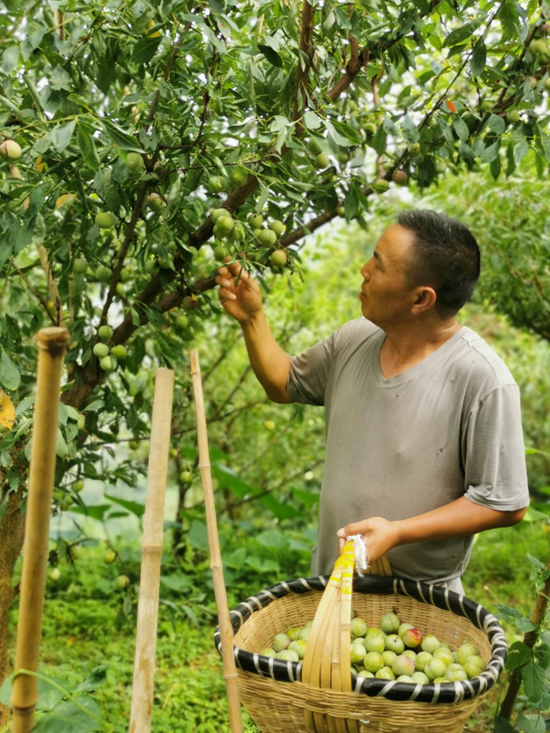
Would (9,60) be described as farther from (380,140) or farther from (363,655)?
(363,655)

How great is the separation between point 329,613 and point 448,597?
560 mm

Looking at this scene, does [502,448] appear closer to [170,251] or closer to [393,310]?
[393,310]

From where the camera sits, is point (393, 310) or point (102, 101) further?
point (102, 101)

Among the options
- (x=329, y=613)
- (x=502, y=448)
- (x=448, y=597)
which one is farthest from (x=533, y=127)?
(x=329, y=613)

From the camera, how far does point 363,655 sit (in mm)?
1636

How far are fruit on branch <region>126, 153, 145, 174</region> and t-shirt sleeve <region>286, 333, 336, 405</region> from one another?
0.85 metres

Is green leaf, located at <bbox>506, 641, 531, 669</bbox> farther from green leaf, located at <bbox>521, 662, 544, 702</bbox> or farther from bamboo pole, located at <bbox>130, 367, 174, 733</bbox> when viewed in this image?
bamboo pole, located at <bbox>130, 367, 174, 733</bbox>

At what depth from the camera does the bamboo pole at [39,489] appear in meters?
0.89

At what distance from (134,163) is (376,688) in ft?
3.87

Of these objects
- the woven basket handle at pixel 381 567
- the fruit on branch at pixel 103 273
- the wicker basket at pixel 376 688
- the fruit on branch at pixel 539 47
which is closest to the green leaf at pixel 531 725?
the wicker basket at pixel 376 688

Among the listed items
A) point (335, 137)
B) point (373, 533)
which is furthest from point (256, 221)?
point (373, 533)

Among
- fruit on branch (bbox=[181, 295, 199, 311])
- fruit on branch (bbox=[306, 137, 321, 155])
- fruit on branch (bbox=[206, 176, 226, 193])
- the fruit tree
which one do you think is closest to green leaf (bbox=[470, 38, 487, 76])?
the fruit tree

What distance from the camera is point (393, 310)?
1.96 metres

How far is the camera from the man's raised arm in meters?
2.05
